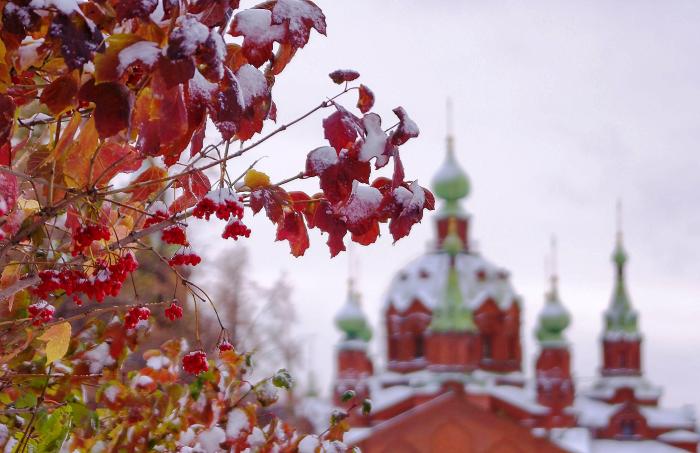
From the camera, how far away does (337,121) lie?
230 cm

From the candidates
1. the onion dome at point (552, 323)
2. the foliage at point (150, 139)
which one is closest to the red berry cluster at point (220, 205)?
the foliage at point (150, 139)

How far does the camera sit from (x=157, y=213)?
2762 mm

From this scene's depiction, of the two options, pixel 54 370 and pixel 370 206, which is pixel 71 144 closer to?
pixel 370 206

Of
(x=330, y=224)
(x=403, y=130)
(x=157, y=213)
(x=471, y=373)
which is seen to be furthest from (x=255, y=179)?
(x=471, y=373)

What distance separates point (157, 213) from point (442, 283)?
3629 cm

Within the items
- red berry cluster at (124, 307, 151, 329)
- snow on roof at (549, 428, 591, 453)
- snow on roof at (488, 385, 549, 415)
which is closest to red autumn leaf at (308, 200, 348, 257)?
red berry cluster at (124, 307, 151, 329)

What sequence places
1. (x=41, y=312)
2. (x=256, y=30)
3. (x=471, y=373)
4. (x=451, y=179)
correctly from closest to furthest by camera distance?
(x=256, y=30) < (x=41, y=312) < (x=471, y=373) < (x=451, y=179)

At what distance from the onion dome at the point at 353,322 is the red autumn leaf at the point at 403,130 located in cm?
3809

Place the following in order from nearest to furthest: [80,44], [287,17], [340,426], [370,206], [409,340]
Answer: [80,44]
[287,17]
[370,206]
[340,426]
[409,340]

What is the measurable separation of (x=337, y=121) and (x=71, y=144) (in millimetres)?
582

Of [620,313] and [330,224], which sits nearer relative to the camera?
[330,224]

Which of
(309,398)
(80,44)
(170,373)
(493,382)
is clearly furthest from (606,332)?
(80,44)

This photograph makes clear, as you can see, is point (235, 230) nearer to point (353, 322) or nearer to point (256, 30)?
point (256, 30)

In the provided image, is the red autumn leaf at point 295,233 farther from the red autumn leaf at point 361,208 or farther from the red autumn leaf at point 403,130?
the red autumn leaf at point 403,130
